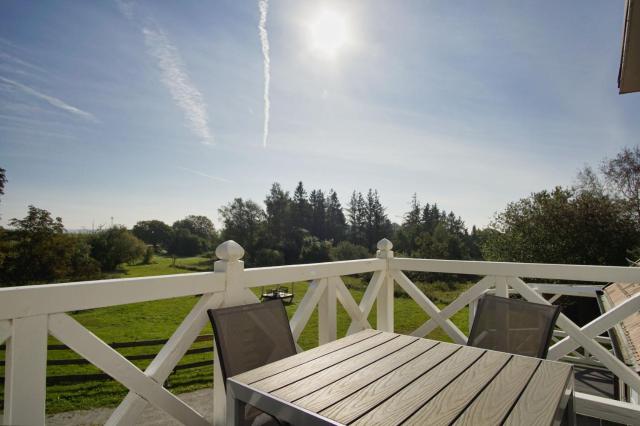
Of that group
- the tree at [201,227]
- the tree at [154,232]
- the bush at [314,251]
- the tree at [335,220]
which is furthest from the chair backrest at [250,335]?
the tree at [335,220]

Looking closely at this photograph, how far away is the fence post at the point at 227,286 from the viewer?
1897mm

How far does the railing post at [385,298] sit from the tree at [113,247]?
23.2m

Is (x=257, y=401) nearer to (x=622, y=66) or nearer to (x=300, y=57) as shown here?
(x=622, y=66)

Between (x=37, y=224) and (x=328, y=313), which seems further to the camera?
(x=37, y=224)

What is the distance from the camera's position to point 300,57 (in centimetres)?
845

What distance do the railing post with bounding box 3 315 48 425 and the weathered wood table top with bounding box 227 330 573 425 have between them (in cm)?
66

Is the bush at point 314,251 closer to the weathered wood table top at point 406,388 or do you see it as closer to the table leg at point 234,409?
the weathered wood table top at point 406,388

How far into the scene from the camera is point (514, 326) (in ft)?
6.79

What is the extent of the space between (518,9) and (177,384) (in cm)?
1050

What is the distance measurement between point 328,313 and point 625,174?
18.5 m

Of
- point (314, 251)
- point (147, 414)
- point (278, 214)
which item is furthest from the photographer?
point (278, 214)

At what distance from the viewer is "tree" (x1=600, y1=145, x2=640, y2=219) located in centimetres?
1476

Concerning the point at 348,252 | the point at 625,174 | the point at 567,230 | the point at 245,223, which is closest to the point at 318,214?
the point at 245,223

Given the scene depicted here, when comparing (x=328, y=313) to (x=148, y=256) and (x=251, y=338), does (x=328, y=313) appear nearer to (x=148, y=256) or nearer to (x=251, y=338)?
(x=251, y=338)
